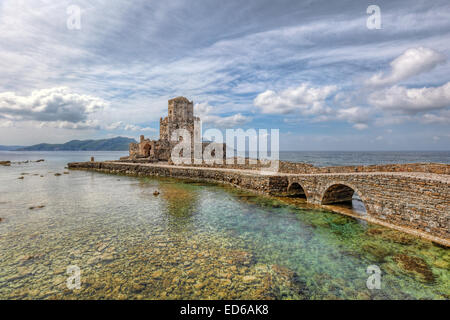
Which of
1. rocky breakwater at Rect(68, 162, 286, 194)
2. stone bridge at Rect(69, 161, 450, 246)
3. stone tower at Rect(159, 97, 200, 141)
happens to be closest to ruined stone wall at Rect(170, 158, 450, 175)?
stone bridge at Rect(69, 161, 450, 246)

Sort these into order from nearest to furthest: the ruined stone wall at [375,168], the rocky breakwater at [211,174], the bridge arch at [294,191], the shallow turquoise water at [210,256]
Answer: the shallow turquoise water at [210,256]
the ruined stone wall at [375,168]
the bridge arch at [294,191]
the rocky breakwater at [211,174]

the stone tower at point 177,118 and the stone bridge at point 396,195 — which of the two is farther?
the stone tower at point 177,118

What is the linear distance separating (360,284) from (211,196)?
40.7 ft

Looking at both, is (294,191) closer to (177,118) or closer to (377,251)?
(377,251)

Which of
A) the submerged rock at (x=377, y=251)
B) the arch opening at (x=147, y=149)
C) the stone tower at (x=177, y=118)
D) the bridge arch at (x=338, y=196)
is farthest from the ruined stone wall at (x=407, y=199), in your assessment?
the arch opening at (x=147, y=149)

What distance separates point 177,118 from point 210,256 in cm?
4380

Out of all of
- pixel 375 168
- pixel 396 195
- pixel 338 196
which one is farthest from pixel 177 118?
pixel 396 195

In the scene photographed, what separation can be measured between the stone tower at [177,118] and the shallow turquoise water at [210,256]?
36685mm

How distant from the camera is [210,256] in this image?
7012mm

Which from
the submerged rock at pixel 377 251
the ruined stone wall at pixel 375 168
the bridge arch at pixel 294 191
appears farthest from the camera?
the bridge arch at pixel 294 191

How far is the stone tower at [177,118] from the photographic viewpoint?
155 feet

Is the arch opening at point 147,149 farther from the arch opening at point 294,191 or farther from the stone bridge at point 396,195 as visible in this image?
the arch opening at point 294,191

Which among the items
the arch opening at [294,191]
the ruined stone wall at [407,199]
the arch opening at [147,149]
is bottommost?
the arch opening at [294,191]
